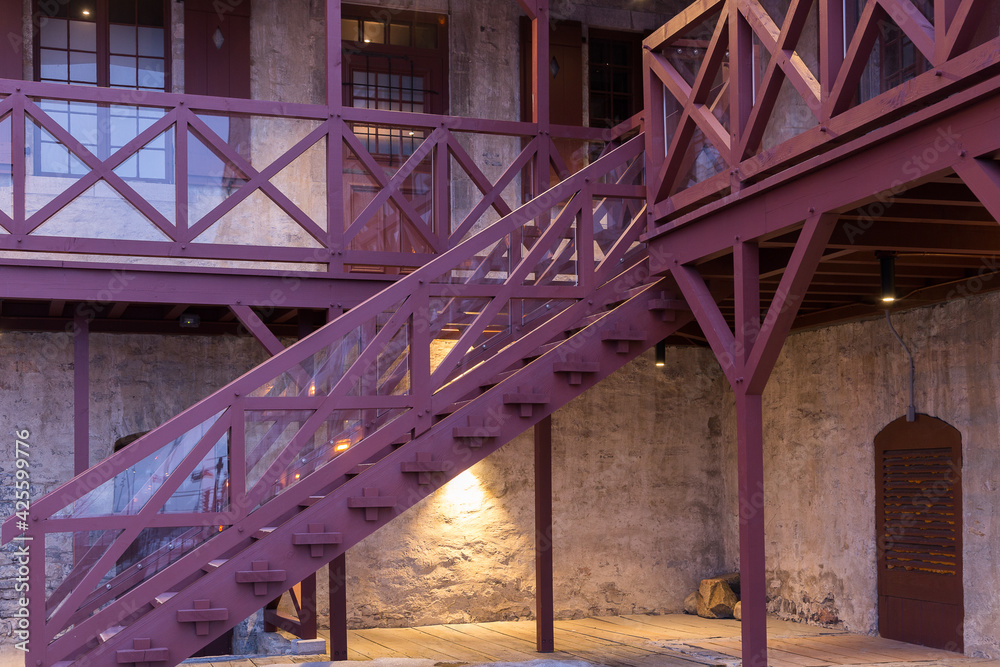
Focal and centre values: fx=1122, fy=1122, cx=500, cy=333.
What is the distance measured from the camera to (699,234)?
690cm

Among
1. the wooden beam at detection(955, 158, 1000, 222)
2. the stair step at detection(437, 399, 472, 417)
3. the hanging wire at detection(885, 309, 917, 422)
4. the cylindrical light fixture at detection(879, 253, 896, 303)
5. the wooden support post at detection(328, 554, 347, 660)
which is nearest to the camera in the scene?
the wooden beam at detection(955, 158, 1000, 222)

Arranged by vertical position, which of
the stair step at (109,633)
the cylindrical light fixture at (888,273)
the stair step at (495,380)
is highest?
the cylindrical light fixture at (888,273)

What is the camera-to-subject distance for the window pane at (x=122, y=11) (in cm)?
949

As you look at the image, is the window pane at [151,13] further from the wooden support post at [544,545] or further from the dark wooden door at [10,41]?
the wooden support post at [544,545]

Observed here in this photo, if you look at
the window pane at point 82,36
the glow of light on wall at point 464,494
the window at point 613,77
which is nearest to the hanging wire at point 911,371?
the window at point 613,77

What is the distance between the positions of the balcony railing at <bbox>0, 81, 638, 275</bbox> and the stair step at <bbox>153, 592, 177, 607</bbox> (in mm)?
2712

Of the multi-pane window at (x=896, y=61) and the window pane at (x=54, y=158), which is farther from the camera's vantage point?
the window pane at (x=54, y=158)

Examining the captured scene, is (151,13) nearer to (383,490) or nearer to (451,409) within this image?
(451,409)

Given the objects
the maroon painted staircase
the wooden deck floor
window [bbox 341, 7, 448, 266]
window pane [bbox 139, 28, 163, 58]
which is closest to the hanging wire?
the wooden deck floor

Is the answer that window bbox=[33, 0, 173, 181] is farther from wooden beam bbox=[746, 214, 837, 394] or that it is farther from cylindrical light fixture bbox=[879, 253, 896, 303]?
cylindrical light fixture bbox=[879, 253, 896, 303]

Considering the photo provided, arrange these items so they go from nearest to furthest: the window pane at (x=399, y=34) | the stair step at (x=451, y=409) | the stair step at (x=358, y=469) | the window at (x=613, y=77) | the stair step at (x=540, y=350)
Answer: the stair step at (x=358, y=469)
the stair step at (x=451, y=409)
the stair step at (x=540, y=350)
the window pane at (x=399, y=34)
the window at (x=613, y=77)

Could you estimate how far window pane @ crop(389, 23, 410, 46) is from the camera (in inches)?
404

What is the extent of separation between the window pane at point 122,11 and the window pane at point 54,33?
0.40m

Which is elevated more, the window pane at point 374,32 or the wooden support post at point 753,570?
the window pane at point 374,32
